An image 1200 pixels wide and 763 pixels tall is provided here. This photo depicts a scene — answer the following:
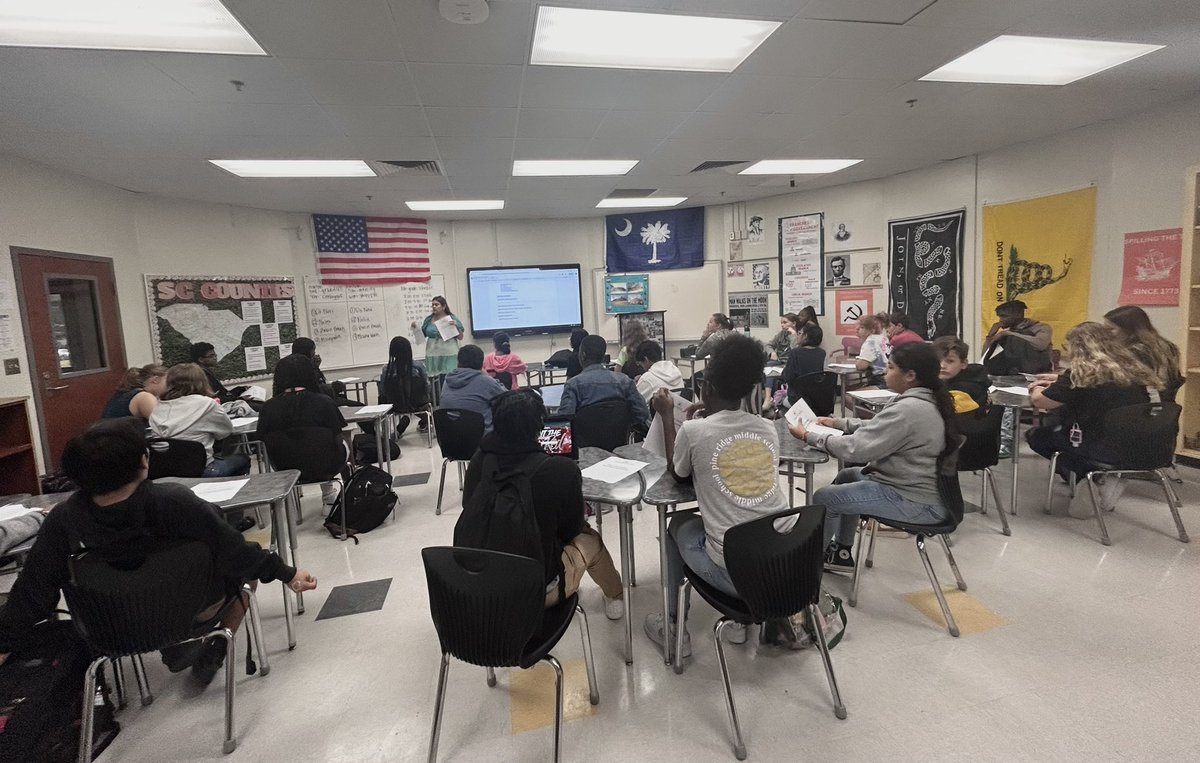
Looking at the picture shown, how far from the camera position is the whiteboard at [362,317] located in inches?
309

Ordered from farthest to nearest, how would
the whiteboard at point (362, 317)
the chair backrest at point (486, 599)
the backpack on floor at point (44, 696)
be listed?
the whiteboard at point (362, 317)
the backpack on floor at point (44, 696)
the chair backrest at point (486, 599)

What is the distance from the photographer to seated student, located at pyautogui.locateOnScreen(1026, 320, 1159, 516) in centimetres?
320

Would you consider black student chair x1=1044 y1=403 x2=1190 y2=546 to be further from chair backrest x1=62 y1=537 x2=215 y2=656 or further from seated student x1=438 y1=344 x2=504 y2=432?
chair backrest x1=62 y1=537 x2=215 y2=656

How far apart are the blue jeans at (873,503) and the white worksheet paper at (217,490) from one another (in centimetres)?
258

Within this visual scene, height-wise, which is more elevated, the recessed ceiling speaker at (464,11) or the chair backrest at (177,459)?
the recessed ceiling speaker at (464,11)

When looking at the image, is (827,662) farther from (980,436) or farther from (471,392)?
(471,392)

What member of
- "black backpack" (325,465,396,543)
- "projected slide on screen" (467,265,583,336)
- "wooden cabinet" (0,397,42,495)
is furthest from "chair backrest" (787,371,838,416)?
"wooden cabinet" (0,397,42,495)

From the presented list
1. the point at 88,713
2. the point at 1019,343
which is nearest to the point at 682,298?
the point at 1019,343

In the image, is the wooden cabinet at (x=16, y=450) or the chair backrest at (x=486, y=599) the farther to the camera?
the wooden cabinet at (x=16, y=450)

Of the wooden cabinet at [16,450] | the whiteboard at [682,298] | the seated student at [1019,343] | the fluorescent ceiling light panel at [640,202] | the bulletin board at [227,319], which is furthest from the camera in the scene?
the whiteboard at [682,298]

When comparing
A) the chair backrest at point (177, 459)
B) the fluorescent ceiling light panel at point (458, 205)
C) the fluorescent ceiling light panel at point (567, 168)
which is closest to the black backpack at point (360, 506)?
the chair backrest at point (177, 459)

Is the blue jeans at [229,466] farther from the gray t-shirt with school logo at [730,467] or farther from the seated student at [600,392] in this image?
the gray t-shirt with school logo at [730,467]

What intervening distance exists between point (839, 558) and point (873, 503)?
1.93 feet

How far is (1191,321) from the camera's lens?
13.5 feet
